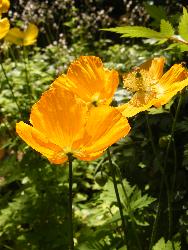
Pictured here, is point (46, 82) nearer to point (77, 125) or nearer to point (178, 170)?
point (178, 170)

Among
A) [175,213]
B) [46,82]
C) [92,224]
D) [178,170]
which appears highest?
[46,82]

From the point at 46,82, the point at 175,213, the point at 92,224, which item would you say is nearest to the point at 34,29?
the point at 46,82

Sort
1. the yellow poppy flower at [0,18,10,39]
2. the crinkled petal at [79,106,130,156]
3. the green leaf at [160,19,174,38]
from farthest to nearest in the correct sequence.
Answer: the yellow poppy flower at [0,18,10,39] < the green leaf at [160,19,174,38] < the crinkled petal at [79,106,130,156]

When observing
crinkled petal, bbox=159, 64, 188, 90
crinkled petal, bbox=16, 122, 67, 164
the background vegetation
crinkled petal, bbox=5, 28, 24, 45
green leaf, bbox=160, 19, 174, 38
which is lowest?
the background vegetation

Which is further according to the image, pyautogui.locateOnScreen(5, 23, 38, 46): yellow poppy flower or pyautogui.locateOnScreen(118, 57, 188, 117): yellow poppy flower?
pyautogui.locateOnScreen(5, 23, 38, 46): yellow poppy flower

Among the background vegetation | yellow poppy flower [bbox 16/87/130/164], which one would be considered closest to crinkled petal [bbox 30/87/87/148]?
yellow poppy flower [bbox 16/87/130/164]

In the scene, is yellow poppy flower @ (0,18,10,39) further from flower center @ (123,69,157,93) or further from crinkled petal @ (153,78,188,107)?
crinkled petal @ (153,78,188,107)

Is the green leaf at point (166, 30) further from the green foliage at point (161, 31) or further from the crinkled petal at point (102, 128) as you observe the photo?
the crinkled petal at point (102, 128)

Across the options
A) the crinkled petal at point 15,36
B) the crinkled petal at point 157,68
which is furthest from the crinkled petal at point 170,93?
the crinkled petal at point 15,36

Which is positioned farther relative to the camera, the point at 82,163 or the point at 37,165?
the point at 82,163
